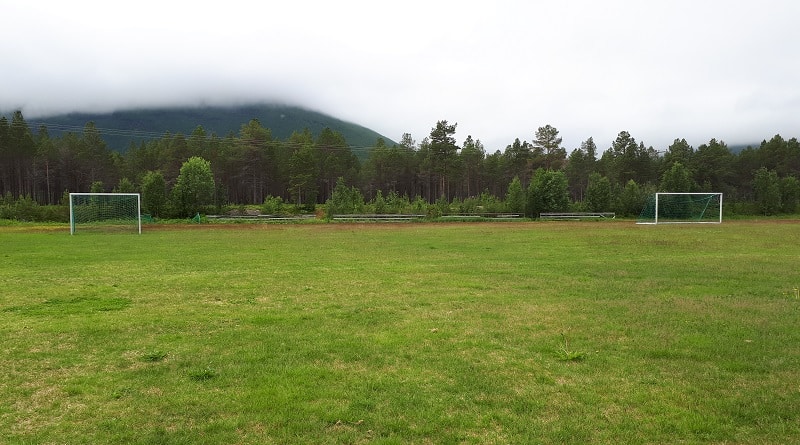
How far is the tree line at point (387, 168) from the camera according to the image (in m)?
75.0

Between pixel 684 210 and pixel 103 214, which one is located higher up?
pixel 684 210

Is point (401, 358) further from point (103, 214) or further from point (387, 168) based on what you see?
point (387, 168)

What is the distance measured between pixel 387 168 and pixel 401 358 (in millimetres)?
101462

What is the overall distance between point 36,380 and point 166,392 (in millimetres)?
1911

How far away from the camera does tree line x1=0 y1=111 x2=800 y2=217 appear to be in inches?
2953

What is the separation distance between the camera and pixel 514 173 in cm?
10850

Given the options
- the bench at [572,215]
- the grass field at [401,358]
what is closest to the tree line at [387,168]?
the bench at [572,215]

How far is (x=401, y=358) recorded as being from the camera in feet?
24.3

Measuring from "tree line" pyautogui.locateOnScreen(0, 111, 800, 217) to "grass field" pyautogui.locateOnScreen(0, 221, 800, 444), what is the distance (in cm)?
5531

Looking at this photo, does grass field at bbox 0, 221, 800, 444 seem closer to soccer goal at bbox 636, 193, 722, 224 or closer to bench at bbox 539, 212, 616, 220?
soccer goal at bbox 636, 193, 722, 224

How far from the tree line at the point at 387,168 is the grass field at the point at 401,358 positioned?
55313 millimetres

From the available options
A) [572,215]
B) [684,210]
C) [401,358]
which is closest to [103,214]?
[401,358]

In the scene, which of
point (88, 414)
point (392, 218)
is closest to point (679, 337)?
point (88, 414)

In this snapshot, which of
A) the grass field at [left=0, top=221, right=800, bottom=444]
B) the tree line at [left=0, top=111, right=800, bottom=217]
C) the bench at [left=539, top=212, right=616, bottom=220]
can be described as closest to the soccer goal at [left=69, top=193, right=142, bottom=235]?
the tree line at [left=0, top=111, right=800, bottom=217]
